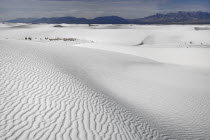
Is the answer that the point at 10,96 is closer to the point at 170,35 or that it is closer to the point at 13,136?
the point at 13,136

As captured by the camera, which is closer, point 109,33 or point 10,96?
point 10,96

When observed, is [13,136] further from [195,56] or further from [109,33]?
[109,33]

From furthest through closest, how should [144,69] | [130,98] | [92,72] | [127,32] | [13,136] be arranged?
[127,32]
[144,69]
[92,72]
[130,98]
[13,136]

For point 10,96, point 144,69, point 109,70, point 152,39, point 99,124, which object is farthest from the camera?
point 152,39

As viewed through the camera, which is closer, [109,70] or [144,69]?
[109,70]

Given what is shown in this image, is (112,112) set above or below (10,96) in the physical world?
below

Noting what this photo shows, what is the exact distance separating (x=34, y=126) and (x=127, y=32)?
4412 cm

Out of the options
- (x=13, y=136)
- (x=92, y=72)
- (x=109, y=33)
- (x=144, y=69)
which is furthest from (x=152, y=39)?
(x=13, y=136)

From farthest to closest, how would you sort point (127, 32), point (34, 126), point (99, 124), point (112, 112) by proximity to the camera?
1. point (127, 32)
2. point (112, 112)
3. point (99, 124)
4. point (34, 126)

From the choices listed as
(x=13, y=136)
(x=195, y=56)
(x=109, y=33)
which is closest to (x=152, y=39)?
(x=109, y=33)

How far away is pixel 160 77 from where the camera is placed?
549 inches

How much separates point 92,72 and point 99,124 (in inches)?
273

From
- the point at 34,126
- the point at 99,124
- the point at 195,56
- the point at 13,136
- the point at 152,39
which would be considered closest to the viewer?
the point at 13,136

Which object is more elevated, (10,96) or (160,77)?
(10,96)
